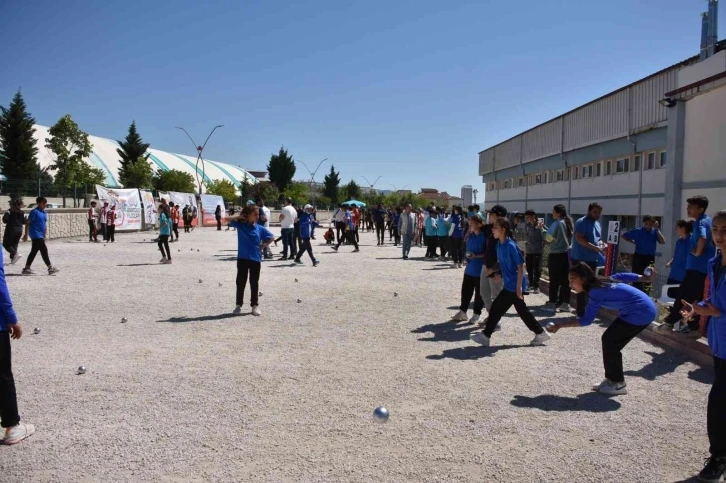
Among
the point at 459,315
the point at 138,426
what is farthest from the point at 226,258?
the point at 138,426

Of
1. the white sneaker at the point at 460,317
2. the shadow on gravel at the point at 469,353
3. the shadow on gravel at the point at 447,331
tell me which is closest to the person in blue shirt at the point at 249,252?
the shadow on gravel at the point at 447,331

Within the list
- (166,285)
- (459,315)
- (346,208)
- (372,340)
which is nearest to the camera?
(372,340)

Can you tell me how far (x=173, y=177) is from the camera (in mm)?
73750

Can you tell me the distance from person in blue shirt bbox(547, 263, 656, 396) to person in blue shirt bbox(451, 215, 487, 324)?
11.2 feet

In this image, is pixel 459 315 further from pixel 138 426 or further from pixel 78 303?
pixel 78 303

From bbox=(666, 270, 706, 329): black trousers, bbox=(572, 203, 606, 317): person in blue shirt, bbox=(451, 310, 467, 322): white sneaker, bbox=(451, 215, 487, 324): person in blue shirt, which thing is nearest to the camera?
bbox=(666, 270, 706, 329): black trousers

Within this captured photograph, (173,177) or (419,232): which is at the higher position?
(173,177)

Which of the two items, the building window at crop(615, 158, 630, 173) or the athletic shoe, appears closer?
the athletic shoe

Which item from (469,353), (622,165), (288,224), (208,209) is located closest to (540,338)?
(469,353)

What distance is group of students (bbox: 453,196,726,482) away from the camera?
394 cm

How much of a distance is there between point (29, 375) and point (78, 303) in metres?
4.70

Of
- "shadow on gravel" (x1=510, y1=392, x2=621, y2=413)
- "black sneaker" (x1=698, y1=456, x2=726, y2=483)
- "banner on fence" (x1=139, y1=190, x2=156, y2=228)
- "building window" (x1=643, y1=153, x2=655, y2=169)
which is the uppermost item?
"building window" (x1=643, y1=153, x2=655, y2=169)

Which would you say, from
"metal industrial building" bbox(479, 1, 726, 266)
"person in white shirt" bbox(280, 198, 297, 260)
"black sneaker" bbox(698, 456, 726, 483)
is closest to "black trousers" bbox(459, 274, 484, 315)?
"black sneaker" bbox(698, 456, 726, 483)

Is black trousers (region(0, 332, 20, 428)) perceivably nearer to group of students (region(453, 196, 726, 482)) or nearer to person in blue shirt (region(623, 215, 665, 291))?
group of students (region(453, 196, 726, 482))
